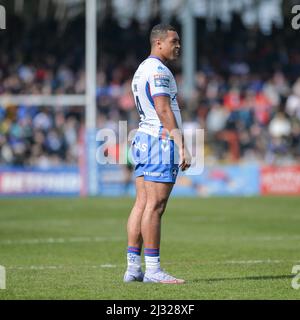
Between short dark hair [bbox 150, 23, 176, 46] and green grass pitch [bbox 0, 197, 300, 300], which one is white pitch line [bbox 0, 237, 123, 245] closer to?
green grass pitch [bbox 0, 197, 300, 300]

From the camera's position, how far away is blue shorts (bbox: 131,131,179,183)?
938cm

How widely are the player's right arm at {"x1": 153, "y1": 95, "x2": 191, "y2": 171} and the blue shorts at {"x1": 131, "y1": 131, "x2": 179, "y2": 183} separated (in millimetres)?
194

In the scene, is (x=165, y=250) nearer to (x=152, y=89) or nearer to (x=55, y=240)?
(x=55, y=240)

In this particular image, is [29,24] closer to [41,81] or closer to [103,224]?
[41,81]

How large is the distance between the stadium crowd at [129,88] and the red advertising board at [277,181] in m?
0.45

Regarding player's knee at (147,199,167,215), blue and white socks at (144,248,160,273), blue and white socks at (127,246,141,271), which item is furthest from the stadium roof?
blue and white socks at (144,248,160,273)

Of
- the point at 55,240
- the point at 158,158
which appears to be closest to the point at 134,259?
the point at 158,158

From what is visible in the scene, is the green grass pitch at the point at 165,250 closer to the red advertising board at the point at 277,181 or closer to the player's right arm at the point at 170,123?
the player's right arm at the point at 170,123

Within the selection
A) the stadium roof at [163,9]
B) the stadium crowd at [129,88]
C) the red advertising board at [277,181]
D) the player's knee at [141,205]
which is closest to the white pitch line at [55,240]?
the player's knee at [141,205]

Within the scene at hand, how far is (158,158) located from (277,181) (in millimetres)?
19080

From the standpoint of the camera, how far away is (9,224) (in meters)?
17.8

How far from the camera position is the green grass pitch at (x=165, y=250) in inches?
346
